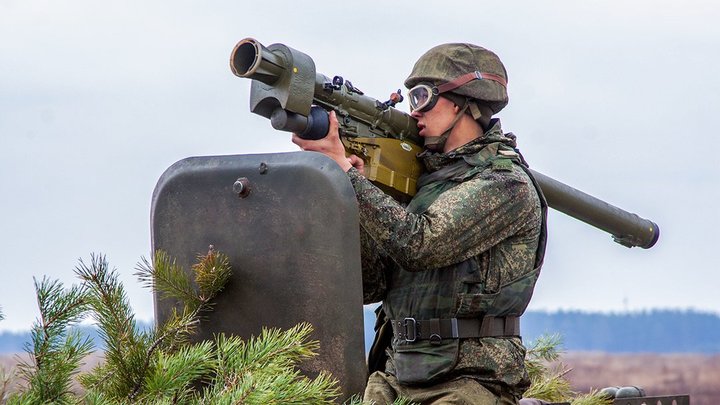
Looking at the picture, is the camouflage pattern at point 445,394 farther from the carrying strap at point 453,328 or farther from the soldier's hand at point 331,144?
the soldier's hand at point 331,144

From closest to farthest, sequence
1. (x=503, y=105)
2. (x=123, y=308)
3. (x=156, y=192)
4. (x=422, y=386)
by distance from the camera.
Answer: (x=123, y=308)
(x=156, y=192)
(x=422, y=386)
(x=503, y=105)

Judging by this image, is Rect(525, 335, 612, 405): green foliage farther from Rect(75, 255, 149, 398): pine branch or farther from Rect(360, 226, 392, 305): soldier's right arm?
Rect(75, 255, 149, 398): pine branch

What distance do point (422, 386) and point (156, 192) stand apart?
145cm

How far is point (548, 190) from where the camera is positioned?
5691 mm

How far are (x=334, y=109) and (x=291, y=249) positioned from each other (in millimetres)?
993

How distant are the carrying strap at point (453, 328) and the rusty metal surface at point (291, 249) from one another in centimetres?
107

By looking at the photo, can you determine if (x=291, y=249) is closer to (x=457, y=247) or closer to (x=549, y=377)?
(x=457, y=247)

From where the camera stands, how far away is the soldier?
4.23 m

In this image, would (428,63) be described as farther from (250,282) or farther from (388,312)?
(250,282)

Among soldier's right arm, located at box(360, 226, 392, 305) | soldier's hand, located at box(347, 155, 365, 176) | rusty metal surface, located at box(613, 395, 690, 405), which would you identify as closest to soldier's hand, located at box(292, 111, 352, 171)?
soldier's hand, located at box(347, 155, 365, 176)

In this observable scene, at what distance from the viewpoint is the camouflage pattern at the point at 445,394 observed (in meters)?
4.33

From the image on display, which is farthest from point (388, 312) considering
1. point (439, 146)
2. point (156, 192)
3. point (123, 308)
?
point (123, 308)

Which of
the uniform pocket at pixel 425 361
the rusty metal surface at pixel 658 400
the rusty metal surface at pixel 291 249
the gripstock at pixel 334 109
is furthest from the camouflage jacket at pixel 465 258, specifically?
the rusty metal surface at pixel 658 400

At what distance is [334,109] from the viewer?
166 inches
